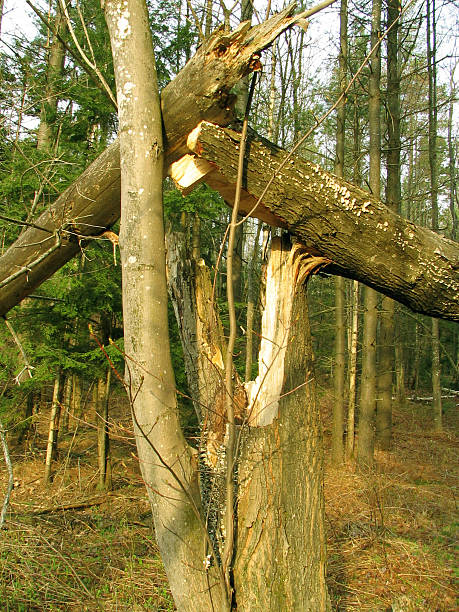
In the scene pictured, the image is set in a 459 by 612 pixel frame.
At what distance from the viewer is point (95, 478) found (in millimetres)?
6820

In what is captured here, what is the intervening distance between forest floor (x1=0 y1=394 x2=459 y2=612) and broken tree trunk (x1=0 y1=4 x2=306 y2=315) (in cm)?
121

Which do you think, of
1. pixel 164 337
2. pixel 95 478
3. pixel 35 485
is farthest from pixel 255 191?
pixel 35 485

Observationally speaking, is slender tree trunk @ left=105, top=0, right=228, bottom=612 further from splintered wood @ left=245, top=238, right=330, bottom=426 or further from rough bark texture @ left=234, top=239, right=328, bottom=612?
splintered wood @ left=245, top=238, right=330, bottom=426

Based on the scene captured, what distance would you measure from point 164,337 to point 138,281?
0.30 m

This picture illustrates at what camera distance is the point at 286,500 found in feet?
7.95

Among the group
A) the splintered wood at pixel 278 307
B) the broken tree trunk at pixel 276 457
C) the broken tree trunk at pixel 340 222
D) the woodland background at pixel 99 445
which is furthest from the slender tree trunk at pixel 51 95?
the broken tree trunk at pixel 276 457

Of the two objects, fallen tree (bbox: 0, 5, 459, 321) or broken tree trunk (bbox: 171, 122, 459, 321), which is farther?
broken tree trunk (bbox: 171, 122, 459, 321)

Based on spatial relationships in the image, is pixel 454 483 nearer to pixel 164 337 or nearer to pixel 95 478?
pixel 95 478

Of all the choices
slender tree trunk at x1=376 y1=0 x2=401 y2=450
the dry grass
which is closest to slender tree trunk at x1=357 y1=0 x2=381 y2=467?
the dry grass

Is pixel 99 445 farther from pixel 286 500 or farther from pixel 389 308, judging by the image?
pixel 389 308

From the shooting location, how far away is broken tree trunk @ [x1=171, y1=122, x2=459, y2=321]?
98.9 inches

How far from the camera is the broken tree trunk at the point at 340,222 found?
2512 millimetres

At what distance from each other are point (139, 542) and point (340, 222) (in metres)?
4.26

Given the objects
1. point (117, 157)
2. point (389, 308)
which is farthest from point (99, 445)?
point (389, 308)
